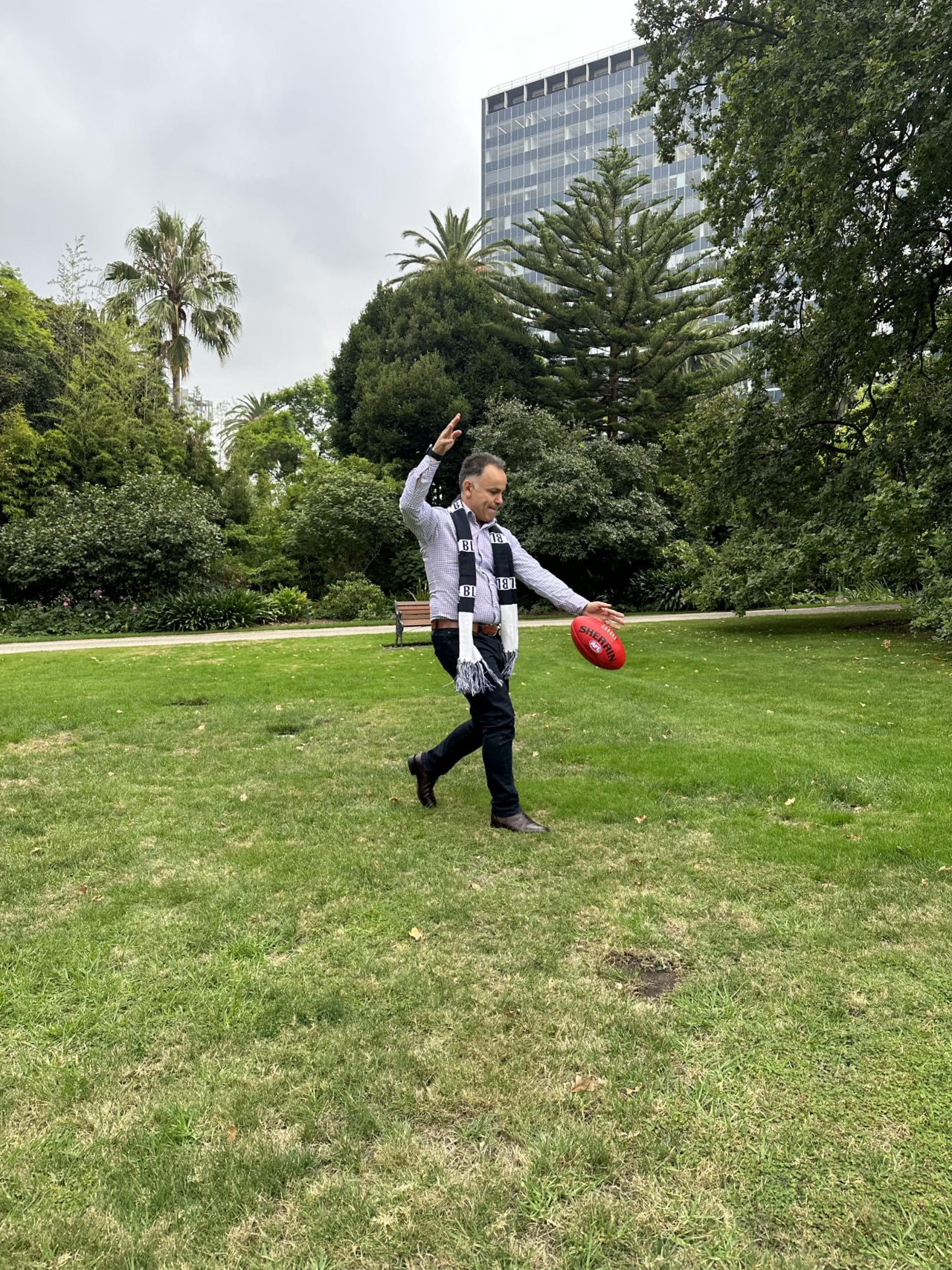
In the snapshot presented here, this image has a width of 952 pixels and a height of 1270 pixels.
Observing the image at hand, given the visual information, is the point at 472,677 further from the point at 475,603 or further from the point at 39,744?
the point at 39,744

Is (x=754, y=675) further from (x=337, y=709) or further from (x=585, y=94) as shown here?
(x=585, y=94)

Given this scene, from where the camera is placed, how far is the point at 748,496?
44.9ft

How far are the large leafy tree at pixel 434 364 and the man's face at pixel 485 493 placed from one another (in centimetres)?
2108

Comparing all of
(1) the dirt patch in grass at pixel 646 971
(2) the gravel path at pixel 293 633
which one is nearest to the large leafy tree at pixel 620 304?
(2) the gravel path at pixel 293 633

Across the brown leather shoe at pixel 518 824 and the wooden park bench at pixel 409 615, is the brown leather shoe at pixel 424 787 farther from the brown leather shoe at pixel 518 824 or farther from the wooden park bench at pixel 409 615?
the wooden park bench at pixel 409 615

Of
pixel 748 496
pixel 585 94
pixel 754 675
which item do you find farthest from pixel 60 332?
pixel 585 94

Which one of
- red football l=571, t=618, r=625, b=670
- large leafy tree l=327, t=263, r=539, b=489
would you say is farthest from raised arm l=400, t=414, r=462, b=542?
large leafy tree l=327, t=263, r=539, b=489

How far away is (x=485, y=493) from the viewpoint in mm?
3826

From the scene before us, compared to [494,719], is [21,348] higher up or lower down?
higher up

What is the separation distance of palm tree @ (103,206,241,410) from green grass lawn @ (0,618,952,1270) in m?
25.1

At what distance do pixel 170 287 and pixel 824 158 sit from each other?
23586 mm

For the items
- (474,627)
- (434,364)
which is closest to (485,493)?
(474,627)

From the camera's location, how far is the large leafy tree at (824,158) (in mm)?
9023

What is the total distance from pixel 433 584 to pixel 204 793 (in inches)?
77.6
